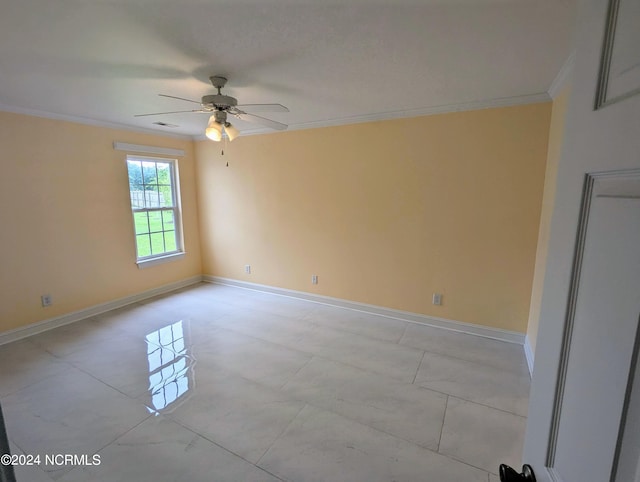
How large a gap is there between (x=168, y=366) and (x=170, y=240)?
2575mm

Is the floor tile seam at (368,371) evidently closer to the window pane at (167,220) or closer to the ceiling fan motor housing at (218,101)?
the ceiling fan motor housing at (218,101)

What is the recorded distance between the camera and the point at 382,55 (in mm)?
1916

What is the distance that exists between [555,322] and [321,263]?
344cm

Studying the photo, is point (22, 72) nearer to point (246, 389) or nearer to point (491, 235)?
point (246, 389)

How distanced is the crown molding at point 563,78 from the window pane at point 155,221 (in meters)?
4.85

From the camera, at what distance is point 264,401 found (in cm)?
221

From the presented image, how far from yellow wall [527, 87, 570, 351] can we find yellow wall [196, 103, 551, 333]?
106 mm

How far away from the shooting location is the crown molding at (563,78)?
6.48 ft

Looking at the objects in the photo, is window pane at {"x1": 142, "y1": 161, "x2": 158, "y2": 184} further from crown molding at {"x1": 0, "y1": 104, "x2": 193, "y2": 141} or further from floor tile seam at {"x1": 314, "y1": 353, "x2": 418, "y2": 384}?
floor tile seam at {"x1": 314, "y1": 353, "x2": 418, "y2": 384}

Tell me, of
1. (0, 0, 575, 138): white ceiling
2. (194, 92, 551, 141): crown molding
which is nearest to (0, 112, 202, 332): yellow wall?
(0, 0, 575, 138): white ceiling

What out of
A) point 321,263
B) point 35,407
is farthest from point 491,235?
point 35,407

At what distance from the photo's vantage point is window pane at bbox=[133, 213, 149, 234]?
418cm

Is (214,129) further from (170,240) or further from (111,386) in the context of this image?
(170,240)

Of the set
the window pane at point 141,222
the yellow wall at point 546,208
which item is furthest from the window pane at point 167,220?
the yellow wall at point 546,208
